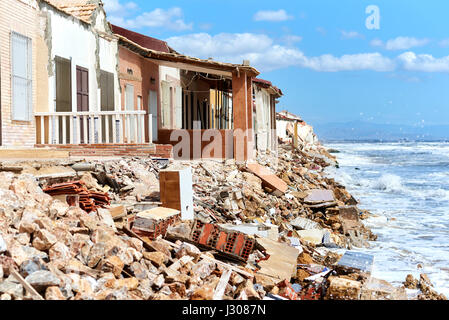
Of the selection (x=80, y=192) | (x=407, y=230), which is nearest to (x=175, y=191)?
(x=80, y=192)

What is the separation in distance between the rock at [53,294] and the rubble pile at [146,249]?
12 millimetres

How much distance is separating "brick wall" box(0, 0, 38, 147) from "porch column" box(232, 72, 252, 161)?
6352 mm

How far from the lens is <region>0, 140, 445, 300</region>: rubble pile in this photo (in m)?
5.28

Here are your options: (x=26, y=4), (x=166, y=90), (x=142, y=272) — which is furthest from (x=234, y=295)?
(x=166, y=90)

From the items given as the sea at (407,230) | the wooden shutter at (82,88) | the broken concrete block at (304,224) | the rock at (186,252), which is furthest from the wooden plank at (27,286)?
the wooden shutter at (82,88)

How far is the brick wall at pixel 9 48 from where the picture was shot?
11.2m

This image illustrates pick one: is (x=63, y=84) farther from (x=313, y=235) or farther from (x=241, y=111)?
→ (x=313, y=235)

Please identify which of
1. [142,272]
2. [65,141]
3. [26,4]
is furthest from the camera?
[65,141]

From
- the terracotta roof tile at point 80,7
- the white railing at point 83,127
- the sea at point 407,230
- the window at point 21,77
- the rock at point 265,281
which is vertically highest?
the terracotta roof tile at point 80,7

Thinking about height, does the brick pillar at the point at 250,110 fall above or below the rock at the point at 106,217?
above

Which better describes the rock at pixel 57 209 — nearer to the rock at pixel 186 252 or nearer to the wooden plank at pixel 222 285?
the rock at pixel 186 252

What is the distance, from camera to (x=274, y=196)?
571 inches

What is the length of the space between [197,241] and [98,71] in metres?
9.34
